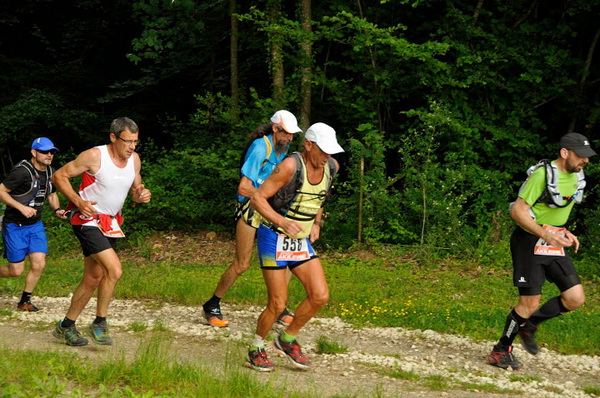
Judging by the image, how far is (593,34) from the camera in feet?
49.3

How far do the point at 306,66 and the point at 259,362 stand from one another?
9.34 meters

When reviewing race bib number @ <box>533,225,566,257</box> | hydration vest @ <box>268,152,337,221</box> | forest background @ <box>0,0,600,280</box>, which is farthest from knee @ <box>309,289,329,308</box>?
forest background @ <box>0,0,600,280</box>

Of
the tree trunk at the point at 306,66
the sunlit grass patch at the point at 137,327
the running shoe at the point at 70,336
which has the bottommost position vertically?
the sunlit grass patch at the point at 137,327

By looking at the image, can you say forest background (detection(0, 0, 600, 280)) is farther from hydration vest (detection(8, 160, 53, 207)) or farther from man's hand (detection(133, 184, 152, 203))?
man's hand (detection(133, 184, 152, 203))

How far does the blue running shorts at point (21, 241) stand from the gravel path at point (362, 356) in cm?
72

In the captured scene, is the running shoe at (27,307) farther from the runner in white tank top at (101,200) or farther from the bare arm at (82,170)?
the bare arm at (82,170)

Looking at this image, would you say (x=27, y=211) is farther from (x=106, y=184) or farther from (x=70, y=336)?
(x=106, y=184)

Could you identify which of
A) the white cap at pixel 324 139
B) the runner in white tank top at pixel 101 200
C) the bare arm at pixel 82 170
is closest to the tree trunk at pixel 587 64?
the white cap at pixel 324 139

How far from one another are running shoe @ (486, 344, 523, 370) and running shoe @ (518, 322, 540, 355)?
0.63 ft

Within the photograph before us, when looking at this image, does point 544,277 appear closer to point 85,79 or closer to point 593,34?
point 593,34

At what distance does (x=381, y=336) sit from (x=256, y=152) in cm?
253

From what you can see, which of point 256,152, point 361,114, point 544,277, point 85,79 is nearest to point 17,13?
point 85,79

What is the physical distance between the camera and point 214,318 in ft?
26.9

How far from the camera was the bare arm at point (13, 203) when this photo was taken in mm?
8516
